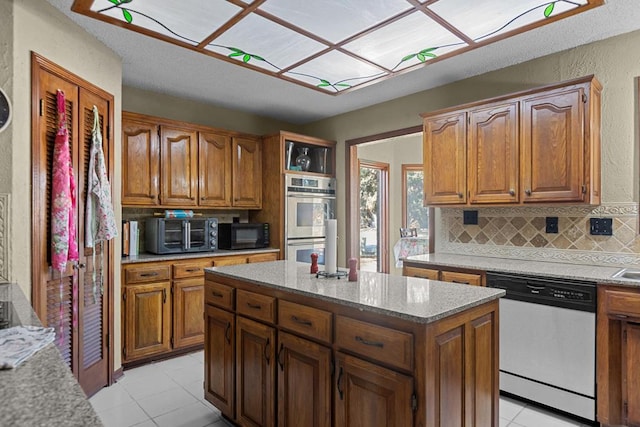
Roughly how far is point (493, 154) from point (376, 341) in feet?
7.14

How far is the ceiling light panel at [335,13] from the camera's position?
6.83 feet

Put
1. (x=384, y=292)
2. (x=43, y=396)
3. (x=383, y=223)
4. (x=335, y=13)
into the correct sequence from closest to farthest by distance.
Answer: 1. (x=43, y=396)
2. (x=384, y=292)
3. (x=335, y=13)
4. (x=383, y=223)

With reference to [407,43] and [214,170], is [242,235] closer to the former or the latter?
[214,170]

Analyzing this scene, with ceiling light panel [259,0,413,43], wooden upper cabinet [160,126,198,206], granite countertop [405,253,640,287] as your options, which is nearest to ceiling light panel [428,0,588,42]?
ceiling light panel [259,0,413,43]

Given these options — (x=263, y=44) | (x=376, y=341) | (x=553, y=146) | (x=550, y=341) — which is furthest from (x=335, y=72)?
(x=550, y=341)

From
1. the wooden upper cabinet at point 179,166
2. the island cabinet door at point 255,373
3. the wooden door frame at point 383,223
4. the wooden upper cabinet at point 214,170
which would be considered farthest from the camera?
the wooden door frame at point 383,223

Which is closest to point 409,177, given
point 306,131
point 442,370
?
point 306,131

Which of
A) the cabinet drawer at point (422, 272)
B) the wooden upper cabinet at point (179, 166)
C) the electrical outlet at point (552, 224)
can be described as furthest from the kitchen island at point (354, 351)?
the wooden upper cabinet at point (179, 166)

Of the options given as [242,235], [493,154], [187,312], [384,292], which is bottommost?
[187,312]

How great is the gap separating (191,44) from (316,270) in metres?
1.76

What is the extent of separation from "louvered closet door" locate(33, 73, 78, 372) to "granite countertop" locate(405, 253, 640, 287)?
2.58 meters

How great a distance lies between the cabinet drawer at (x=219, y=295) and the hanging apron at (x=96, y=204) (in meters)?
0.86

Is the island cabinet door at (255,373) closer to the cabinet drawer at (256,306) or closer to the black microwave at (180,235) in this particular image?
the cabinet drawer at (256,306)

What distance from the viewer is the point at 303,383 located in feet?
6.06
